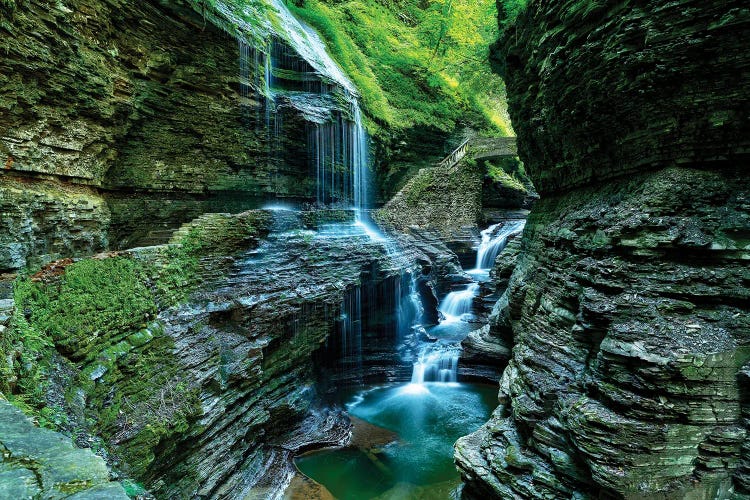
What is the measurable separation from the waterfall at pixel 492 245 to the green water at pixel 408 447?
9.13 meters

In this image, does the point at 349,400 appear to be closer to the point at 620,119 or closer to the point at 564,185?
the point at 564,185

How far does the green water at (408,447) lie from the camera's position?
7.75 meters

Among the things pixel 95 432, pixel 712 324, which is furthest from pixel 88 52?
pixel 712 324

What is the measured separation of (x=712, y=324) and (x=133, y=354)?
859 cm

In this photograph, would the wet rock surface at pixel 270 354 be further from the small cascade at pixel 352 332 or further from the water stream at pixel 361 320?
the water stream at pixel 361 320

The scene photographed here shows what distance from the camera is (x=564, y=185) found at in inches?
347

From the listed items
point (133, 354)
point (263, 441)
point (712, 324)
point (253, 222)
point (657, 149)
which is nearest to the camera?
point (712, 324)

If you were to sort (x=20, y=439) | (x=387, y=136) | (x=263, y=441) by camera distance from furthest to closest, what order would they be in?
(x=387, y=136) < (x=263, y=441) < (x=20, y=439)

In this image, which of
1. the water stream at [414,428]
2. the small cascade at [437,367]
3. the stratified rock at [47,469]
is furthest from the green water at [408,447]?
the stratified rock at [47,469]

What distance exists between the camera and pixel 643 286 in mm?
5168

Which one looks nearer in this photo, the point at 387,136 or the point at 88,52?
the point at 88,52

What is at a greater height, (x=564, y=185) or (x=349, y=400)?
(x=564, y=185)

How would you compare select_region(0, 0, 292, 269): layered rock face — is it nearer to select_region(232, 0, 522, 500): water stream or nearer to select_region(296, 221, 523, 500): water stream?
select_region(232, 0, 522, 500): water stream

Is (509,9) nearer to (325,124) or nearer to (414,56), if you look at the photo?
(325,124)
